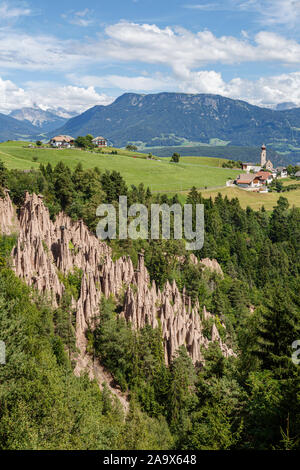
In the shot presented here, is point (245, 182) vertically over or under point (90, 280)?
over

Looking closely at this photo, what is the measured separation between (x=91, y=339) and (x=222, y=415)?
24.4 m

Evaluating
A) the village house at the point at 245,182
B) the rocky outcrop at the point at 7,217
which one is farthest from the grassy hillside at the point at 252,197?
the rocky outcrop at the point at 7,217

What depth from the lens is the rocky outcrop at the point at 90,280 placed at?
160ft

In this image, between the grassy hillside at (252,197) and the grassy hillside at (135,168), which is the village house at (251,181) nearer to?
the grassy hillside at (135,168)

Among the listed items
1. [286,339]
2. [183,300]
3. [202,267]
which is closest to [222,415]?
[286,339]

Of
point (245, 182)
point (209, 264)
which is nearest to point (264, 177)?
point (245, 182)

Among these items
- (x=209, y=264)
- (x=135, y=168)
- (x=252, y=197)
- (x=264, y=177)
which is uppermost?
(x=135, y=168)

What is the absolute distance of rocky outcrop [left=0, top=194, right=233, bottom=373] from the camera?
48781 millimetres

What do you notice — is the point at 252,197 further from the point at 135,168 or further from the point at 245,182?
the point at 135,168

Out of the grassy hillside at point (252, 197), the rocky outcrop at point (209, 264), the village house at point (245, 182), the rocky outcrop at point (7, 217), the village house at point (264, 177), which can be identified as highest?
the village house at point (264, 177)

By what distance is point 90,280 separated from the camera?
5047cm

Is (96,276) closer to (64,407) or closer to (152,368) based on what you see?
(152,368)

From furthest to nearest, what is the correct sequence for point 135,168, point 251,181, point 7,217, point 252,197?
point 251,181, point 135,168, point 252,197, point 7,217

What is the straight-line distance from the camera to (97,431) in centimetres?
2795
